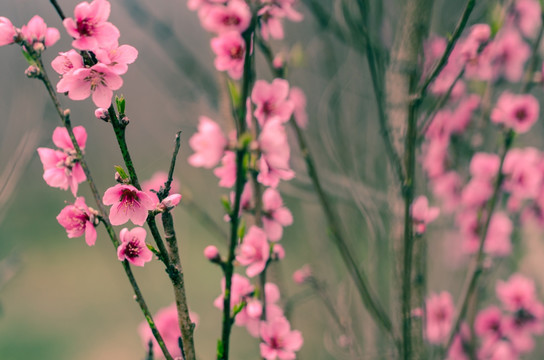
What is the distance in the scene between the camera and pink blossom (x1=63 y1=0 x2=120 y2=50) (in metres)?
0.58

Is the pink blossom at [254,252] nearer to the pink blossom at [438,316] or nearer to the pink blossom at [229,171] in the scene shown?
the pink blossom at [229,171]

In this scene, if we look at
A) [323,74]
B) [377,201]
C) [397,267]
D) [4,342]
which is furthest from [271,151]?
[4,342]

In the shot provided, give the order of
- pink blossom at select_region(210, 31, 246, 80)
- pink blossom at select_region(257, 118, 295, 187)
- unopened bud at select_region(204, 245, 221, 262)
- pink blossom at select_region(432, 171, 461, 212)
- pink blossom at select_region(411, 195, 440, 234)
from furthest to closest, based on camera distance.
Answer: pink blossom at select_region(432, 171, 461, 212) < pink blossom at select_region(411, 195, 440, 234) < pink blossom at select_region(210, 31, 246, 80) < unopened bud at select_region(204, 245, 221, 262) < pink blossom at select_region(257, 118, 295, 187)

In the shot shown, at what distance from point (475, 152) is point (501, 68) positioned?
0.98 ft

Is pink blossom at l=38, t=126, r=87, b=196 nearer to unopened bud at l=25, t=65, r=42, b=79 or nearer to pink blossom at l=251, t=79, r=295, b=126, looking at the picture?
unopened bud at l=25, t=65, r=42, b=79

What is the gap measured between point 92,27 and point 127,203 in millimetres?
248

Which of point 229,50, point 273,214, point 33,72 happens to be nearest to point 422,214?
point 273,214

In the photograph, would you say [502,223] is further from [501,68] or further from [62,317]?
[62,317]

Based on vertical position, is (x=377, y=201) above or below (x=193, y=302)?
below

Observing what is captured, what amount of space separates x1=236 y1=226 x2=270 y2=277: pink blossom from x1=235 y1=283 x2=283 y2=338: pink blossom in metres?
0.06

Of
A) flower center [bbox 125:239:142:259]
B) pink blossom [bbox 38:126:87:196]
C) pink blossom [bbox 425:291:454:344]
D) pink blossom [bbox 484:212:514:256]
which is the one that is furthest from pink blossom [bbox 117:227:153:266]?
pink blossom [bbox 484:212:514:256]

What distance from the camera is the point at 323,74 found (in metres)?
1.83

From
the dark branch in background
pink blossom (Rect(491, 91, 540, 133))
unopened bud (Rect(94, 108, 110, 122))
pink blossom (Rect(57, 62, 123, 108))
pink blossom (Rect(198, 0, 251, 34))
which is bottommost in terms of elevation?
unopened bud (Rect(94, 108, 110, 122))

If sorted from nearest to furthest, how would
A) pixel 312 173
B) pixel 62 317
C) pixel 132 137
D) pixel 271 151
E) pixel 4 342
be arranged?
pixel 271 151
pixel 312 173
pixel 4 342
pixel 62 317
pixel 132 137
